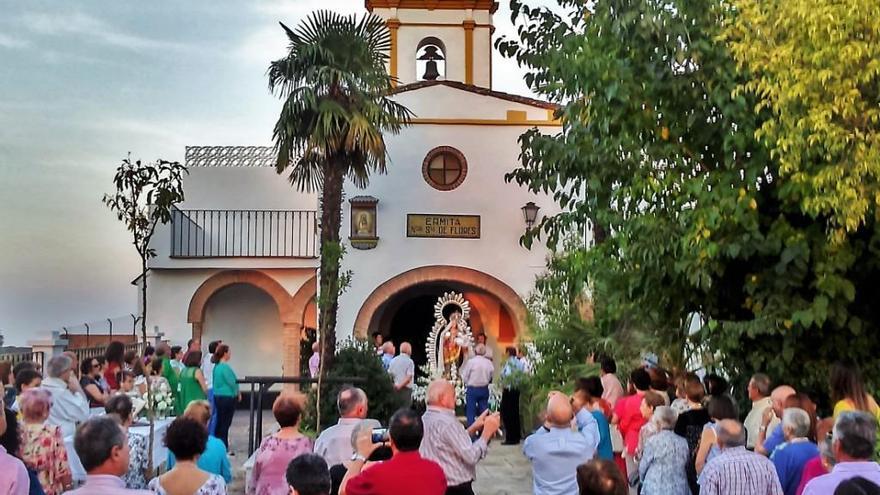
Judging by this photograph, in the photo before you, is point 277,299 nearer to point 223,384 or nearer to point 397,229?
point 397,229

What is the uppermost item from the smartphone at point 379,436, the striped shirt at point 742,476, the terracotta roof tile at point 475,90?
the terracotta roof tile at point 475,90

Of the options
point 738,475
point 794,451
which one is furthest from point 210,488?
point 794,451

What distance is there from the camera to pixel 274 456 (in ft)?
19.0

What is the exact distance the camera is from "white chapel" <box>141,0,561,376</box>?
20.4m

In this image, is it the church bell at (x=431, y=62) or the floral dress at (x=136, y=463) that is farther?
the church bell at (x=431, y=62)

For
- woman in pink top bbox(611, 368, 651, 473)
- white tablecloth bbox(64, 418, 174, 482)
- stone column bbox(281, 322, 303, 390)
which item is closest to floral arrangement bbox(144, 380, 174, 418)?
white tablecloth bbox(64, 418, 174, 482)

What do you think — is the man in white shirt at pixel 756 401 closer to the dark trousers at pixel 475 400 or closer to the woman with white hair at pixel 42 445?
the woman with white hair at pixel 42 445

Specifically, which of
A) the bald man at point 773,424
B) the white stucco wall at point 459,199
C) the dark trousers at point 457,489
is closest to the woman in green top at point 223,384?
the dark trousers at point 457,489

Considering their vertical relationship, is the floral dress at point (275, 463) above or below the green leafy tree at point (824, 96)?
below

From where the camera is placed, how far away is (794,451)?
575 centimetres

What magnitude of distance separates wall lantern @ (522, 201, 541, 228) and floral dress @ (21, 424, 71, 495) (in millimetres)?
15045

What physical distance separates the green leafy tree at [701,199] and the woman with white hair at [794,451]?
6.99 feet

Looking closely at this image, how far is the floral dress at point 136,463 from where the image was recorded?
7.53 metres

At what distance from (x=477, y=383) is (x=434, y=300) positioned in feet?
28.2
